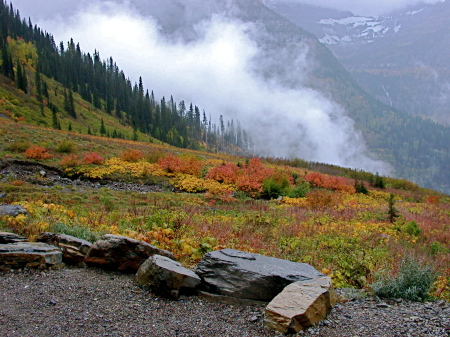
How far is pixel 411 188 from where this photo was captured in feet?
110

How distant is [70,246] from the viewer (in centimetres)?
547

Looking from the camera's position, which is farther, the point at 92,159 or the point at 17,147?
the point at 92,159

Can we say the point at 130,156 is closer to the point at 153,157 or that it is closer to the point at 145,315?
the point at 153,157

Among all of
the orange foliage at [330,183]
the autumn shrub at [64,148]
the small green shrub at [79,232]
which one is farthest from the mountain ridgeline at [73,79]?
the small green shrub at [79,232]

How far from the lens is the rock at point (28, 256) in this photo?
491 centimetres

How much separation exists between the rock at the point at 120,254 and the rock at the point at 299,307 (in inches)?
97.3

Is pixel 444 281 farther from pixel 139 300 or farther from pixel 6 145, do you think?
pixel 6 145

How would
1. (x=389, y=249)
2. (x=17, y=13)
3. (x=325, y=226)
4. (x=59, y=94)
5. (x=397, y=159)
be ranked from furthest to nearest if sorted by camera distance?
(x=397, y=159)
(x=17, y=13)
(x=59, y=94)
(x=325, y=226)
(x=389, y=249)

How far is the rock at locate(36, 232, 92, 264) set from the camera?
211 inches

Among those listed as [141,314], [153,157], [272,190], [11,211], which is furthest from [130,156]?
[141,314]

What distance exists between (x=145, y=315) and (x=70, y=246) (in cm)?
251

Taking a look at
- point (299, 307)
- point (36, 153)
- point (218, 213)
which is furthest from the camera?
point (36, 153)

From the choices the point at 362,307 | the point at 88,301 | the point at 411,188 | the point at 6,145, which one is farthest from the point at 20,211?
the point at 411,188

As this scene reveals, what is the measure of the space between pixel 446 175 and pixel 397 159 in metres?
27.9
